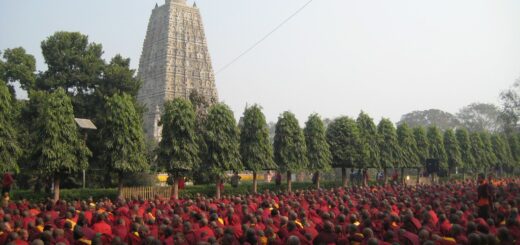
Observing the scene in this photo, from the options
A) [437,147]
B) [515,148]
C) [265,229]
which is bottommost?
[265,229]

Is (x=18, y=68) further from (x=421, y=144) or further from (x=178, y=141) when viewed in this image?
(x=421, y=144)

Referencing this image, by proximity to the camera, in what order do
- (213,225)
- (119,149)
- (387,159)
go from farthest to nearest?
1. (387,159)
2. (119,149)
3. (213,225)

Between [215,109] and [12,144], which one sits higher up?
[215,109]

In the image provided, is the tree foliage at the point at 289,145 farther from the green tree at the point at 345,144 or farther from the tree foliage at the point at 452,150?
the tree foliage at the point at 452,150

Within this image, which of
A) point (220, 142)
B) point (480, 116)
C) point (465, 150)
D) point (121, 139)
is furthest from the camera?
point (480, 116)

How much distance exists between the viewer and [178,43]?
72812mm

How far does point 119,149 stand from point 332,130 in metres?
15.8

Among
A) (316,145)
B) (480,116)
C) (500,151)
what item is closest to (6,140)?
(316,145)

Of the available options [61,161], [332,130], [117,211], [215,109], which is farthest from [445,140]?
[117,211]

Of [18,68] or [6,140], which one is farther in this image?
[18,68]

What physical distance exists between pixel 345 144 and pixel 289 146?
540 cm

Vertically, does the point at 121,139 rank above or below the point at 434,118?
below

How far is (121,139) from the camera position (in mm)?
24922

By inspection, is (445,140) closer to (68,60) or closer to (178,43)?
(68,60)
